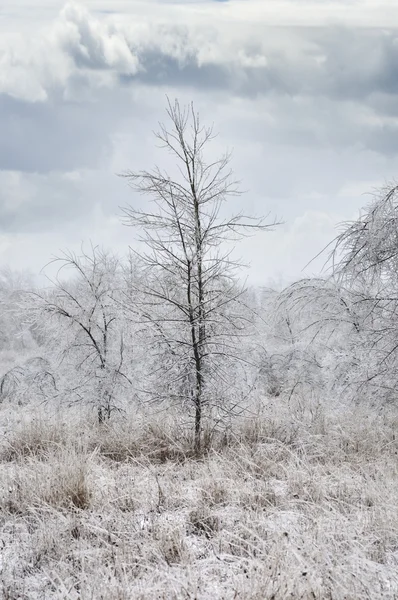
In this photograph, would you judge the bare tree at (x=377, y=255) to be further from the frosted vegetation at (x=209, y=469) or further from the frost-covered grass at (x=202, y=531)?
the frost-covered grass at (x=202, y=531)

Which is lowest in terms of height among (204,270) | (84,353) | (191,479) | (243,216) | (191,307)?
(191,479)

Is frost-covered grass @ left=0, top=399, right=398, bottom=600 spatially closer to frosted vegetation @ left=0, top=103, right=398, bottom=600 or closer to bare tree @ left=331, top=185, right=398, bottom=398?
frosted vegetation @ left=0, top=103, right=398, bottom=600

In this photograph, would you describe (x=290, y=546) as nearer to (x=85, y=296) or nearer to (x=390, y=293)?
(x=390, y=293)

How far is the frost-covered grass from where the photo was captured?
2.86 metres

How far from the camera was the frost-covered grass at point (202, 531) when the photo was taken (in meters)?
2.86

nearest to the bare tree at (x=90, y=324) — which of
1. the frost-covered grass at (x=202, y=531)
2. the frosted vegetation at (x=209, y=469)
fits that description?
the frosted vegetation at (x=209, y=469)

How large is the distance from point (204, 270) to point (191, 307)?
0.67m

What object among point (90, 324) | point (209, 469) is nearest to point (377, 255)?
point (209, 469)

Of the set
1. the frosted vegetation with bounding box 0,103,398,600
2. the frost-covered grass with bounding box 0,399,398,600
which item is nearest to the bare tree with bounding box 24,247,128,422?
the frosted vegetation with bounding box 0,103,398,600

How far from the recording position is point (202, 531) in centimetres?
379

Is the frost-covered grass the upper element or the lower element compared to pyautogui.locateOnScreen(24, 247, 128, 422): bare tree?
lower

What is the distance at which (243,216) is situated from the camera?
24.8ft

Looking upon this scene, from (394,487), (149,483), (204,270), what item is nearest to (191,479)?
(149,483)

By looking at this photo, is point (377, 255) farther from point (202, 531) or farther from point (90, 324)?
point (90, 324)
